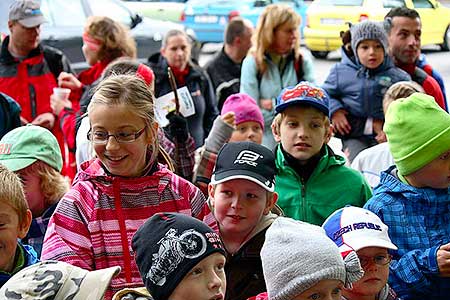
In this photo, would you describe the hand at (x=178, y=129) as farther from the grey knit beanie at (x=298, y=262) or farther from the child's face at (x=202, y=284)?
the child's face at (x=202, y=284)

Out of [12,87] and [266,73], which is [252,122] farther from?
[12,87]

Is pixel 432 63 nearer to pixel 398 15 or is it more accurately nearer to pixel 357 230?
pixel 398 15

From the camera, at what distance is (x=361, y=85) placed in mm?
6836

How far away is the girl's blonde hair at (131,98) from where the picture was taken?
150 inches

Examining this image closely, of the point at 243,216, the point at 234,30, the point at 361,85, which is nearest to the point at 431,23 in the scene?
the point at 234,30

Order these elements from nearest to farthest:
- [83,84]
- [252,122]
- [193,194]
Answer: [193,194] < [252,122] < [83,84]

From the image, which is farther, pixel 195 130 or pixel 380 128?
pixel 195 130

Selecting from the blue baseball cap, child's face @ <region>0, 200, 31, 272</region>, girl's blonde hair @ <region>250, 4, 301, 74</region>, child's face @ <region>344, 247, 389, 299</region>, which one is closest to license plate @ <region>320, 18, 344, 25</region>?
girl's blonde hair @ <region>250, 4, 301, 74</region>

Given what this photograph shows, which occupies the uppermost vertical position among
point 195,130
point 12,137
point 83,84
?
point 12,137

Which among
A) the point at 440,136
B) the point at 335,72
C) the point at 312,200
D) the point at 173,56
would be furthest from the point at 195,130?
the point at 440,136

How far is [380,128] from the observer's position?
22.1 ft

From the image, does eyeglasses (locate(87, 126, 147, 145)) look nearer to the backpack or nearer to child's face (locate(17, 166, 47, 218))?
child's face (locate(17, 166, 47, 218))

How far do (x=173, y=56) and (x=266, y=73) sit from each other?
0.82 m

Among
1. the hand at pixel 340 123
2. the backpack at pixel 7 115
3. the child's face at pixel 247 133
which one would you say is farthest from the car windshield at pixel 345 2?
the backpack at pixel 7 115
